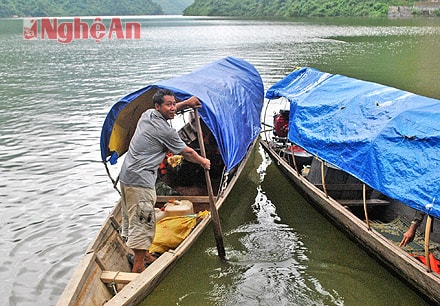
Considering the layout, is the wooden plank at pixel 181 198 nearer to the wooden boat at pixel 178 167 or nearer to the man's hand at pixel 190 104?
the wooden boat at pixel 178 167

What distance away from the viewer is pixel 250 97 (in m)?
10.0

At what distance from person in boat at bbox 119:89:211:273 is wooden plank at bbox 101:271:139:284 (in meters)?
0.40

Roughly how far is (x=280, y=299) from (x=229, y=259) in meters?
1.25

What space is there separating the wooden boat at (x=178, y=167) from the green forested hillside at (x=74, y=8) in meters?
104

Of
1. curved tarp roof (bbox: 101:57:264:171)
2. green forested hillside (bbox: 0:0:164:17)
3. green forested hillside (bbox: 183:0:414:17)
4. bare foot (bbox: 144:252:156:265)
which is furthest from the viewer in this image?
green forested hillside (bbox: 0:0:164:17)

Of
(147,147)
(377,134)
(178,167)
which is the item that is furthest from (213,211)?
(178,167)

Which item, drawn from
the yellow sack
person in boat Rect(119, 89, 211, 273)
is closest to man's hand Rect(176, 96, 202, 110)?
person in boat Rect(119, 89, 211, 273)

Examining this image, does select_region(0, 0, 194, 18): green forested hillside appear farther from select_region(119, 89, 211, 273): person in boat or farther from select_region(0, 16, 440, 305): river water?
select_region(119, 89, 211, 273): person in boat

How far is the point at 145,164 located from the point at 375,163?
9.81 ft

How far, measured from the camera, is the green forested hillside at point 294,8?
74.5 meters

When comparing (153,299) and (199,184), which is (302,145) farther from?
(153,299)

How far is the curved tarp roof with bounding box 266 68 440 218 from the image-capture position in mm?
5582

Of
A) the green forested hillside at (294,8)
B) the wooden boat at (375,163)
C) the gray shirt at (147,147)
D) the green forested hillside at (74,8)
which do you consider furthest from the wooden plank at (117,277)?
the green forested hillside at (74,8)

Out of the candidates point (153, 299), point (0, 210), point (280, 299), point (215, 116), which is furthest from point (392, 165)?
point (0, 210)
